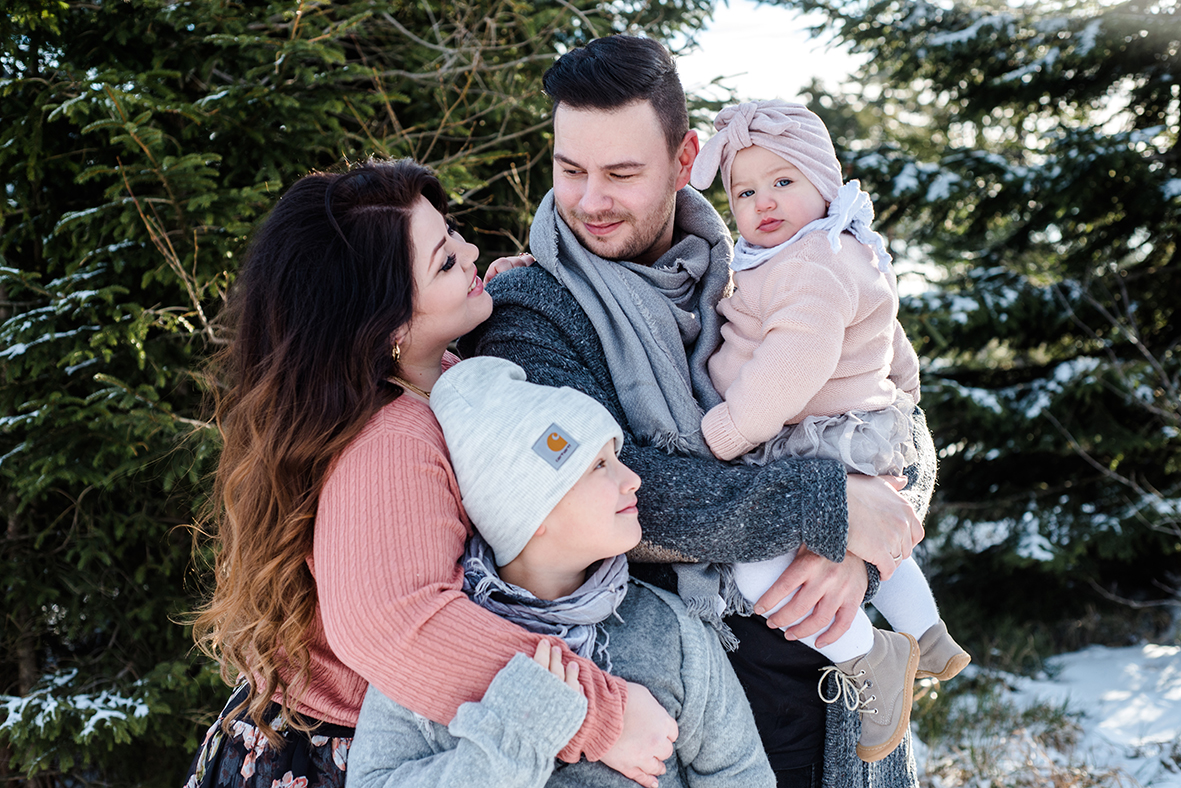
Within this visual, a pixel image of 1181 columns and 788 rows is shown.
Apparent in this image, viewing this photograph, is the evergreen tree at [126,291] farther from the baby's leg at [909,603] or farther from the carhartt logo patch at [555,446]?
the baby's leg at [909,603]

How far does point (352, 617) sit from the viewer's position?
1.31 metres

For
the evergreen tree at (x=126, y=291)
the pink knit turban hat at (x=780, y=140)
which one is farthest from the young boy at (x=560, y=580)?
the evergreen tree at (x=126, y=291)

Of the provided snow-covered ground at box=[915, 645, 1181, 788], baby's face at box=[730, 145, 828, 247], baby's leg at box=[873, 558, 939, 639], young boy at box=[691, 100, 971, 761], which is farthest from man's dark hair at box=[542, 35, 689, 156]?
snow-covered ground at box=[915, 645, 1181, 788]

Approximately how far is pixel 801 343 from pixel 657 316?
0.35m

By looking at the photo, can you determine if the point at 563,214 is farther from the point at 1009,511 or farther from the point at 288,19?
the point at 1009,511

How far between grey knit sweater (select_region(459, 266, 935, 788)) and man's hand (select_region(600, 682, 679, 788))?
1.06ft

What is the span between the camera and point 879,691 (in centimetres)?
185

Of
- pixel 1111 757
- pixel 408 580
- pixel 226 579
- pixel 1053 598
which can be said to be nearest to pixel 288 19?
pixel 226 579

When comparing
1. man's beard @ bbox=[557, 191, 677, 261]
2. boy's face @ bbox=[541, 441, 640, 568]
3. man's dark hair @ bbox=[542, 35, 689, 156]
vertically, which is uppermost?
man's dark hair @ bbox=[542, 35, 689, 156]

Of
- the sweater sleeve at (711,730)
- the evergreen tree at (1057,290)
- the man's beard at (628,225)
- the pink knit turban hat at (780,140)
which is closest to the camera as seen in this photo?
the sweater sleeve at (711,730)

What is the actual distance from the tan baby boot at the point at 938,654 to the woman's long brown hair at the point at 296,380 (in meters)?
1.47

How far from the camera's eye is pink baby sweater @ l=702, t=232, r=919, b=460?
5.65ft

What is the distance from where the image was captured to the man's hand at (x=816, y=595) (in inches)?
65.6

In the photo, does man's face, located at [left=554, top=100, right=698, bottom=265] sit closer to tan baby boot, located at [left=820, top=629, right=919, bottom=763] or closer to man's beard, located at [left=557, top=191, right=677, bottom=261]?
man's beard, located at [left=557, top=191, right=677, bottom=261]
